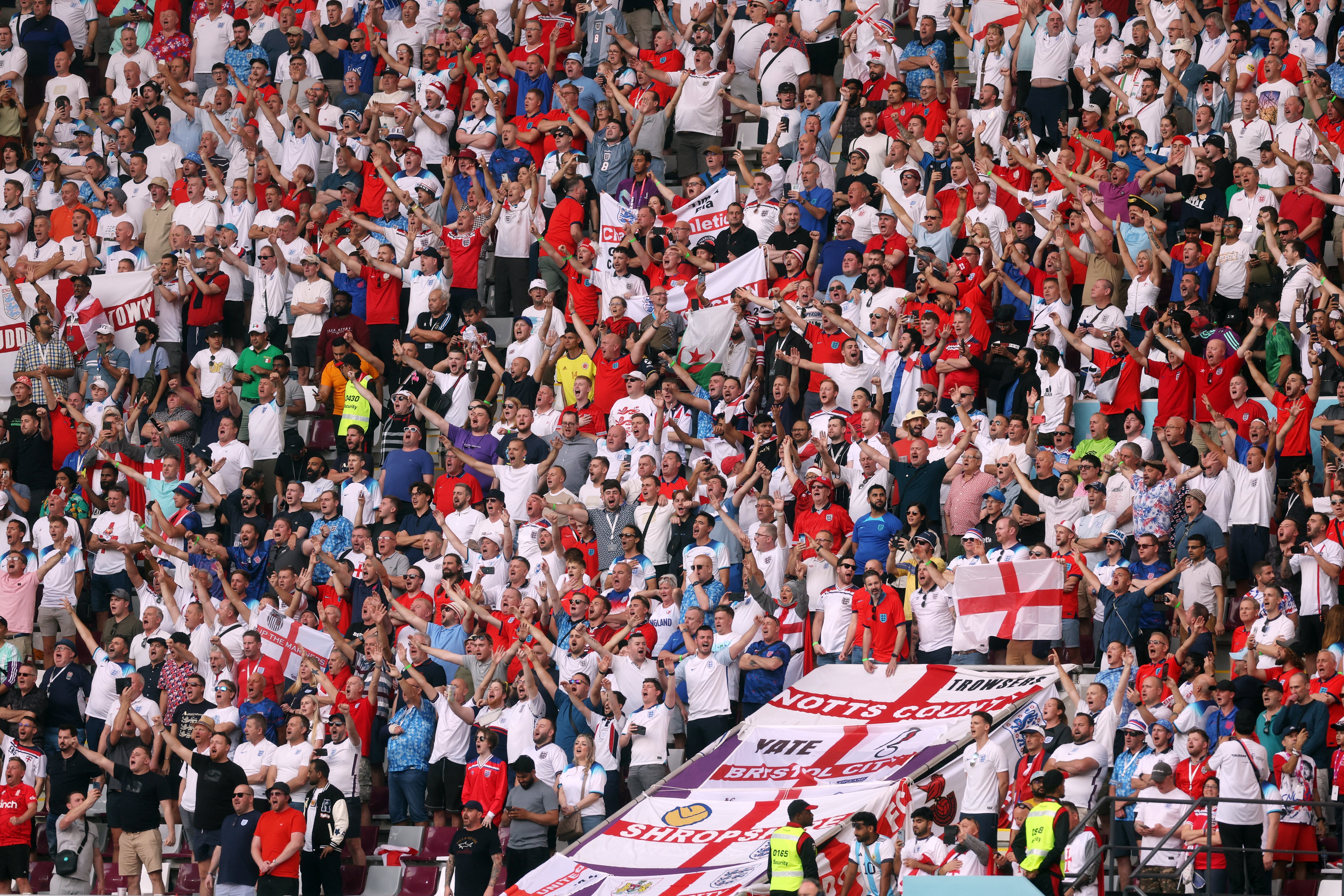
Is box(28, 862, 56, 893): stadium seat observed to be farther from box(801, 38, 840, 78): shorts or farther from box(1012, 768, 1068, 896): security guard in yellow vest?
box(801, 38, 840, 78): shorts

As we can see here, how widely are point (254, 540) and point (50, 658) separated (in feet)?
7.71

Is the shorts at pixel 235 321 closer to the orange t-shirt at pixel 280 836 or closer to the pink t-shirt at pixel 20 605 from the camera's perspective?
the pink t-shirt at pixel 20 605

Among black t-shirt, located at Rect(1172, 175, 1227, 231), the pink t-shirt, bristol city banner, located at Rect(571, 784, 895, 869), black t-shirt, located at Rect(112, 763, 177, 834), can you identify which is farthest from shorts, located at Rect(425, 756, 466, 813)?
black t-shirt, located at Rect(1172, 175, 1227, 231)

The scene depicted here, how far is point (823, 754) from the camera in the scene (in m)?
16.6

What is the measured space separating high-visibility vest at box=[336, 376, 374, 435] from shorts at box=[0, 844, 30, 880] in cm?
533

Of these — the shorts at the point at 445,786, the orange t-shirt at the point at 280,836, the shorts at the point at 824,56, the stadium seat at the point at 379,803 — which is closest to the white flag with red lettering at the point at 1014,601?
the shorts at the point at 445,786

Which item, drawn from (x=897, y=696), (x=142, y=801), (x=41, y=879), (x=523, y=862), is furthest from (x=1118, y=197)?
(x=41, y=879)

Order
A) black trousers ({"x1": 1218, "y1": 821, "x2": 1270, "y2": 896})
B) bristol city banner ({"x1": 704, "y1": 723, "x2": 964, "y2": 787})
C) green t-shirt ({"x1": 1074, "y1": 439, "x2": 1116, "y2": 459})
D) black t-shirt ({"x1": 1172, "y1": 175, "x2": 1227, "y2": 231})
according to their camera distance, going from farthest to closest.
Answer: black t-shirt ({"x1": 1172, "y1": 175, "x2": 1227, "y2": 231}) < green t-shirt ({"x1": 1074, "y1": 439, "x2": 1116, "y2": 459}) < bristol city banner ({"x1": 704, "y1": 723, "x2": 964, "y2": 787}) < black trousers ({"x1": 1218, "y1": 821, "x2": 1270, "y2": 896})

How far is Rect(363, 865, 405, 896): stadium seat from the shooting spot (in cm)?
1712

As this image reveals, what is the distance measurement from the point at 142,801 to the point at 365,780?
1905 mm

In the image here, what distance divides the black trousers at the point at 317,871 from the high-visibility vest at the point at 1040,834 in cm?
592

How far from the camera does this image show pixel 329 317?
21828 mm

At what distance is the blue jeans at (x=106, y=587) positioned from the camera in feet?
66.8

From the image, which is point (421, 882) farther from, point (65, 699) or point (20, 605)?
point (20, 605)
